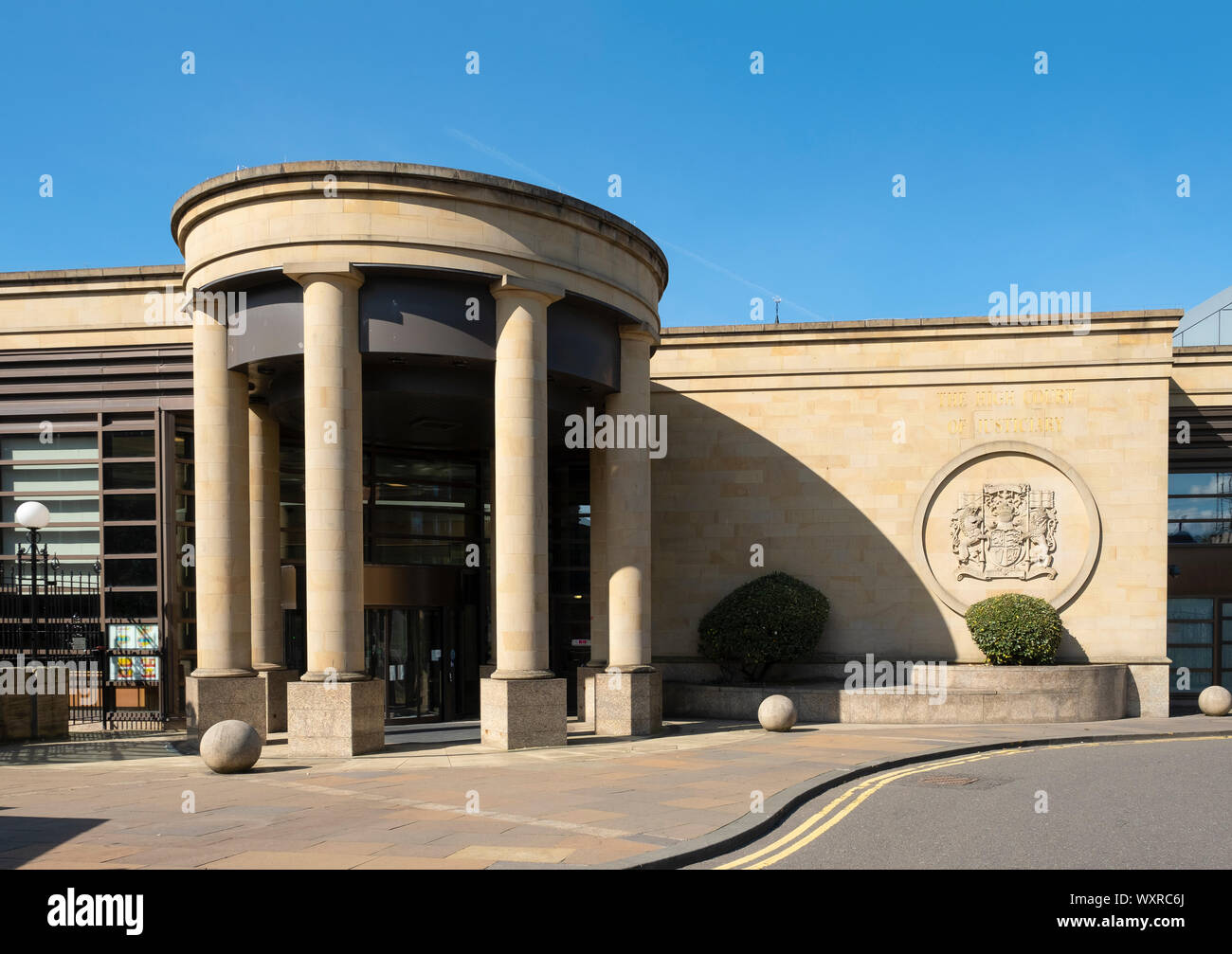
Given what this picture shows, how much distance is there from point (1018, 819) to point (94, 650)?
1835 centimetres

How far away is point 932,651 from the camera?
83.4 feet

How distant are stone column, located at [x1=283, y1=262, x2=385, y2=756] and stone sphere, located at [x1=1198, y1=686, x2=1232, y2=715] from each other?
18.3m

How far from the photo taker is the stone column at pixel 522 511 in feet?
58.2

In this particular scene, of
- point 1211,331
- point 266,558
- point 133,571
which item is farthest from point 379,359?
point 1211,331

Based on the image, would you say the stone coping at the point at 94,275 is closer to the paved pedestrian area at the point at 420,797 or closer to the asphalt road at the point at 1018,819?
the paved pedestrian area at the point at 420,797

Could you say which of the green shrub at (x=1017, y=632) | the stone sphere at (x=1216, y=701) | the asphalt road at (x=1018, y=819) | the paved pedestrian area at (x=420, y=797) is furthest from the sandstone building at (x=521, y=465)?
the asphalt road at (x=1018, y=819)

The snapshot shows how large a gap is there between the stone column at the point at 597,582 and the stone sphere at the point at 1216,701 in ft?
44.5

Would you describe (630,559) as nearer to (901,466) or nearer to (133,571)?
(901,466)

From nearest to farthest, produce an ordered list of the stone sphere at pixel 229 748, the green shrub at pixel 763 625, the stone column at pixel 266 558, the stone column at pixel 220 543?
the stone sphere at pixel 229 748, the stone column at pixel 220 543, the stone column at pixel 266 558, the green shrub at pixel 763 625

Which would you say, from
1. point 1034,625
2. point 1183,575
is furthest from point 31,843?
point 1183,575

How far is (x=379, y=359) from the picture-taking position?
59.5 ft
